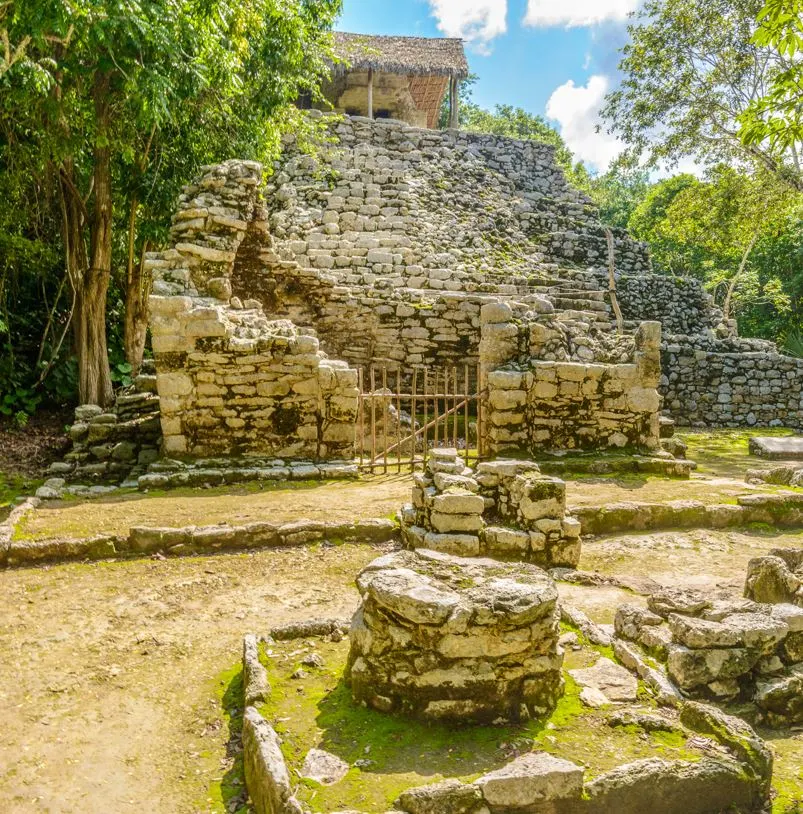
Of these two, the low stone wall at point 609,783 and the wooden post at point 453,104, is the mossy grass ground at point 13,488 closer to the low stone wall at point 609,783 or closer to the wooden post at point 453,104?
the low stone wall at point 609,783

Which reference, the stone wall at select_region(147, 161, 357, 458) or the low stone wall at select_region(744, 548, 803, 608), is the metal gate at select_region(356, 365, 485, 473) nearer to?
the stone wall at select_region(147, 161, 357, 458)

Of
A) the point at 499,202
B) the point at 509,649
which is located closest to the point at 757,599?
the point at 509,649

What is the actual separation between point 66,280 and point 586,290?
43.5ft

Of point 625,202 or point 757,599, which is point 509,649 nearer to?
point 757,599

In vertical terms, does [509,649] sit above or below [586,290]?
below

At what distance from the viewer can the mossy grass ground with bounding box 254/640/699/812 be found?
2.80 metres

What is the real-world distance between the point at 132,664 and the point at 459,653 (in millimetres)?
2334

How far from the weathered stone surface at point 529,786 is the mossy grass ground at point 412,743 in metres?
0.13

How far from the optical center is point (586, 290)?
18.6 m

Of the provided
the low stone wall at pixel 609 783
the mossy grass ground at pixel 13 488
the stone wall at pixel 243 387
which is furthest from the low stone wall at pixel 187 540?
the low stone wall at pixel 609 783

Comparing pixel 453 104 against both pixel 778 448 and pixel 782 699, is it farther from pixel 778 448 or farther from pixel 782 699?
pixel 782 699

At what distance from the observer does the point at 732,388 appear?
55.8ft

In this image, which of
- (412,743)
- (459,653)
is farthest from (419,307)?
(412,743)

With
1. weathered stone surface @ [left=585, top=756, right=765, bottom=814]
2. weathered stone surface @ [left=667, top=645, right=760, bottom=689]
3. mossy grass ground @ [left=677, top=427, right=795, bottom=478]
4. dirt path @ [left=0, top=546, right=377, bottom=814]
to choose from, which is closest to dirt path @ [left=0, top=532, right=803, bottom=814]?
dirt path @ [left=0, top=546, right=377, bottom=814]
